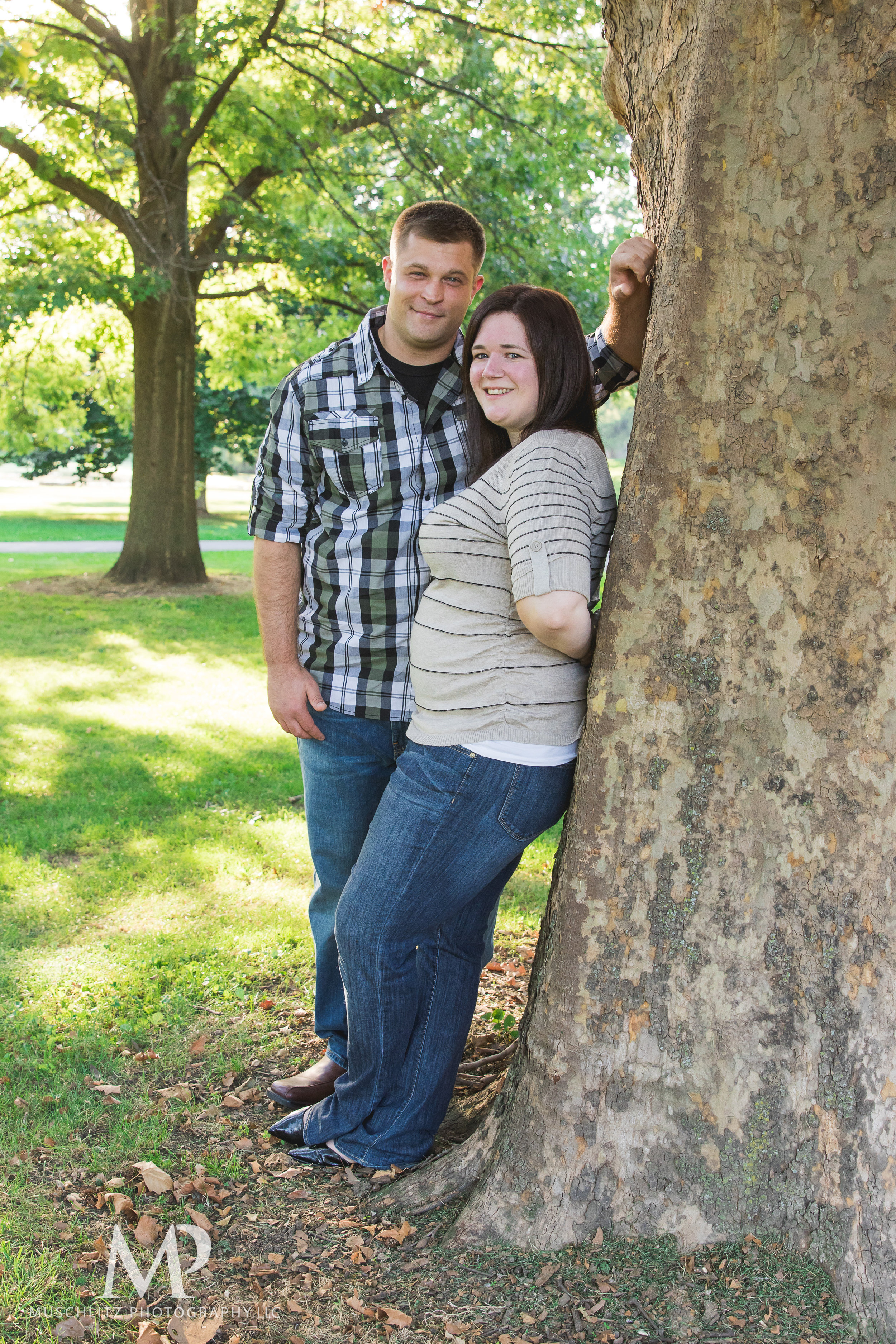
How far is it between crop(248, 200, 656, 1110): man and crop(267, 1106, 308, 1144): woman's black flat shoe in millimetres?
192

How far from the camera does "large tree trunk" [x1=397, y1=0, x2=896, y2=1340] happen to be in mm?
2322

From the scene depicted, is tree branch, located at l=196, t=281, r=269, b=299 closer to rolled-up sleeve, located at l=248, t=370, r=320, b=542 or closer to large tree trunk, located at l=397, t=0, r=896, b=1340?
rolled-up sleeve, located at l=248, t=370, r=320, b=542

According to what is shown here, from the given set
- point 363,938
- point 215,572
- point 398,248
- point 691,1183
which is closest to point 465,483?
point 398,248

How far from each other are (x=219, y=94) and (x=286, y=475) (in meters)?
10.8

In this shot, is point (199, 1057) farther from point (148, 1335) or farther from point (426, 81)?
point (426, 81)

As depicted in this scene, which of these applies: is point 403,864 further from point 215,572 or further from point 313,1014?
point 215,572

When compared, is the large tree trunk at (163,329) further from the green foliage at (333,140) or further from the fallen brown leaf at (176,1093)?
the fallen brown leaf at (176,1093)

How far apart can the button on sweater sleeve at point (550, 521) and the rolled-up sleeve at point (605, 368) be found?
60cm

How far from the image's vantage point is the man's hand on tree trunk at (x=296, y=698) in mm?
3389

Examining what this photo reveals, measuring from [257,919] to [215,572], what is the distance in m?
13.0

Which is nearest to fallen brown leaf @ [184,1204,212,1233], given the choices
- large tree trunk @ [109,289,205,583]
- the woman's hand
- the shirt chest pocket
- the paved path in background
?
the woman's hand

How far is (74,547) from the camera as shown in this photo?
878 inches

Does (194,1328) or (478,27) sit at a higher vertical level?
(478,27)

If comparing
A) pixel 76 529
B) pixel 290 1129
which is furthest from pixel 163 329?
pixel 76 529
